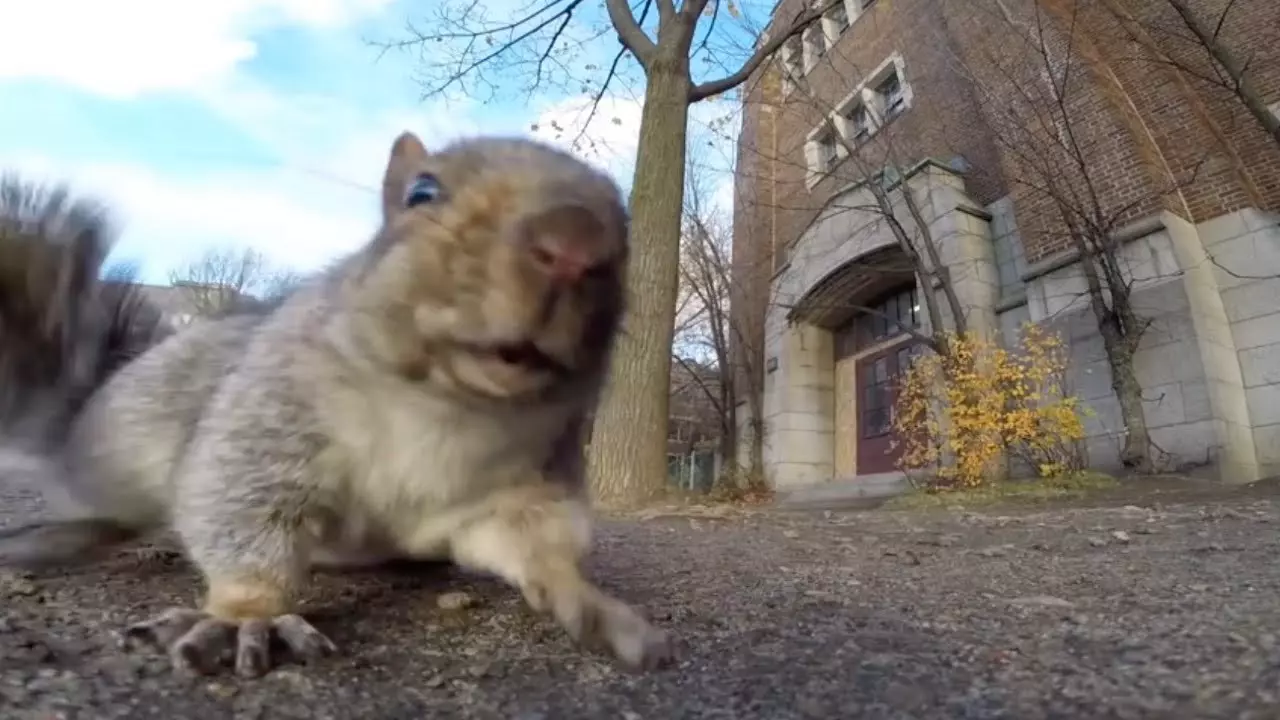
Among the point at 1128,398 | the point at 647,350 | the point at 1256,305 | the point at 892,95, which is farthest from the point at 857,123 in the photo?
the point at 647,350

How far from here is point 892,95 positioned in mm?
11406

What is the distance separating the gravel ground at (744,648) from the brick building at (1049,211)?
19.6ft

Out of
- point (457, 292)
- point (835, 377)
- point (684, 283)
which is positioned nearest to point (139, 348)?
point (457, 292)

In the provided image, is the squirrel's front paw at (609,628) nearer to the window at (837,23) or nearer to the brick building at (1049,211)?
the brick building at (1049,211)

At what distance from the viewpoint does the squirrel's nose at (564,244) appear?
0.93 meters

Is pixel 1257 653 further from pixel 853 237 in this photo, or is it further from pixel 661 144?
A: pixel 853 237

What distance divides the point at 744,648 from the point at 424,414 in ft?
1.80

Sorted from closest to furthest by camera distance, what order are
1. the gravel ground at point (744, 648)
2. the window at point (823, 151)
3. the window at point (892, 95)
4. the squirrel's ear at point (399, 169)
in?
the gravel ground at point (744, 648) < the squirrel's ear at point (399, 169) < the window at point (892, 95) < the window at point (823, 151)

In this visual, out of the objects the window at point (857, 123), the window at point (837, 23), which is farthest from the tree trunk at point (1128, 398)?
the window at point (837, 23)

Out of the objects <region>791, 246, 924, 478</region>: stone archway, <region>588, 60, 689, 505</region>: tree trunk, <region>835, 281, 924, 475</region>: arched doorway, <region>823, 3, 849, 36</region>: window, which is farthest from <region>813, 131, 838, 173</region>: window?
<region>588, 60, 689, 505</region>: tree trunk

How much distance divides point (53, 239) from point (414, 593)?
2.87 feet

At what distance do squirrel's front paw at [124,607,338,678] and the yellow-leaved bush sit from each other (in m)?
6.76

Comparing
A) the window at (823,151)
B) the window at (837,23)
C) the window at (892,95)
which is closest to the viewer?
the window at (892,95)

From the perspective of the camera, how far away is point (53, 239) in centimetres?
146
